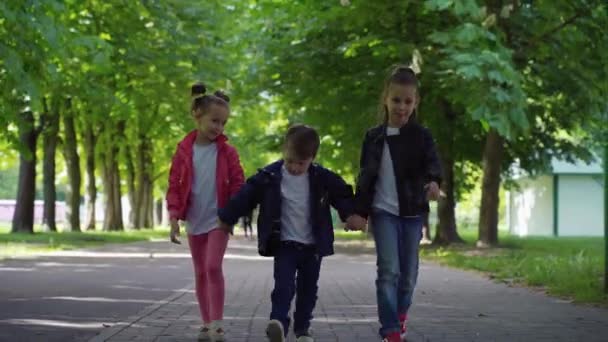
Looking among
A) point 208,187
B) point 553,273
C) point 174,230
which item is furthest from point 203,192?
point 553,273

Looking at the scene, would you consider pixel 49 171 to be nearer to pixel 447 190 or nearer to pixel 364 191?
pixel 447 190

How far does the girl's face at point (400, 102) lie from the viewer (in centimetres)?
650

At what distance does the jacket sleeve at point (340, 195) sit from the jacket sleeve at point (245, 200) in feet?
1.47

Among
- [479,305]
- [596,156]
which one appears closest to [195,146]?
[479,305]

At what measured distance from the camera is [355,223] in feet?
21.2

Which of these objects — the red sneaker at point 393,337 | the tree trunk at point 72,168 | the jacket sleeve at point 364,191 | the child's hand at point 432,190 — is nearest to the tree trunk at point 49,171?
the tree trunk at point 72,168

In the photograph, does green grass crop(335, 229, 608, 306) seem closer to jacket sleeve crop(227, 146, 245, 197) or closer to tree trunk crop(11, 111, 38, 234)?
jacket sleeve crop(227, 146, 245, 197)

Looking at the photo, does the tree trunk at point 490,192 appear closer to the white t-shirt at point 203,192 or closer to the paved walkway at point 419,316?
the paved walkway at point 419,316

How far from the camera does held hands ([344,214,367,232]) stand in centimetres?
643

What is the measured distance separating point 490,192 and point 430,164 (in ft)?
62.3

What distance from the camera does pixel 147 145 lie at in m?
47.3

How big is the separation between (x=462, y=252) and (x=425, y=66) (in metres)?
4.41

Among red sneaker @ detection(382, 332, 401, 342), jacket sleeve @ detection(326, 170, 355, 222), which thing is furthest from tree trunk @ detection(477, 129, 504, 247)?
red sneaker @ detection(382, 332, 401, 342)

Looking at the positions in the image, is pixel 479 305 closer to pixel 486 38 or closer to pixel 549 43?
pixel 486 38
